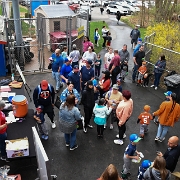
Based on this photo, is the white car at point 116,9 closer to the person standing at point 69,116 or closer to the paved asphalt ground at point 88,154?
the paved asphalt ground at point 88,154

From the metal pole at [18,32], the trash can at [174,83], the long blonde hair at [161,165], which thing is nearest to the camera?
the long blonde hair at [161,165]

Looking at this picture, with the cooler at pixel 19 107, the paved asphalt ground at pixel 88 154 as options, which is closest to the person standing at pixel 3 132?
the paved asphalt ground at pixel 88 154

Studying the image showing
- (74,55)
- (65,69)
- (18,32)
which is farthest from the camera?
(18,32)

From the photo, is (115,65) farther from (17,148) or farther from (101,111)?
(17,148)

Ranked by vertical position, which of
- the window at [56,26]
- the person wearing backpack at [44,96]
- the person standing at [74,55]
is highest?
the window at [56,26]

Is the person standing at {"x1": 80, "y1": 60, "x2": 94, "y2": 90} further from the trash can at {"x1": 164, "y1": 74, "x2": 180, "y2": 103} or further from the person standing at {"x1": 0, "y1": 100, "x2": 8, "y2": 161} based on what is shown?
the person standing at {"x1": 0, "y1": 100, "x2": 8, "y2": 161}

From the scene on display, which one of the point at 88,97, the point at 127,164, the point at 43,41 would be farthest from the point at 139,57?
the point at 127,164

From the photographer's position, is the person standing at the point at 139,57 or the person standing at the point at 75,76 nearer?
the person standing at the point at 75,76

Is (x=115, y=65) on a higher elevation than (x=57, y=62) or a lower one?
lower

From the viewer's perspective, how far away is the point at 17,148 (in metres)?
5.11

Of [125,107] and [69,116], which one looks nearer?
[69,116]

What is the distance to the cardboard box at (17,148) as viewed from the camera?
510 cm

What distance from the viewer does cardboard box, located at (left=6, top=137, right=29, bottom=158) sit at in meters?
5.10

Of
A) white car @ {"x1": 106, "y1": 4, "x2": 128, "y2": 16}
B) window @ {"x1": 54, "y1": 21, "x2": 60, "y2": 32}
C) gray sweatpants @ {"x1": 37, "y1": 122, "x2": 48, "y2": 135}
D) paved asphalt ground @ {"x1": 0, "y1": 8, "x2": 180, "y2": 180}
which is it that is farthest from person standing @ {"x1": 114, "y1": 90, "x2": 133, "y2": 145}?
white car @ {"x1": 106, "y1": 4, "x2": 128, "y2": 16}
